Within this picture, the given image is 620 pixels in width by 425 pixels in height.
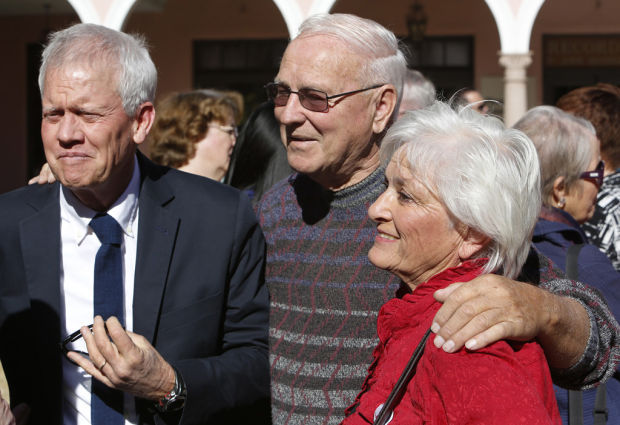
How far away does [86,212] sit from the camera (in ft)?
8.36

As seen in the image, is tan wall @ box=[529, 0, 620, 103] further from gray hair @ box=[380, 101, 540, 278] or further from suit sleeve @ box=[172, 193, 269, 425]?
gray hair @ box=[380, 101, 540, 278]

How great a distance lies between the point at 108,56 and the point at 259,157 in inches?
54.1

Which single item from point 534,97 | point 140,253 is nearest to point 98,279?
point 140,253

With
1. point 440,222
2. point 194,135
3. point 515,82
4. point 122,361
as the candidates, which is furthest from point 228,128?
point 515,82

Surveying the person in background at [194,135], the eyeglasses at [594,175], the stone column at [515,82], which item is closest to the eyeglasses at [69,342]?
the eyeglasses at [594,175]

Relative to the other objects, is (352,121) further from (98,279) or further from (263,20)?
(263,20)

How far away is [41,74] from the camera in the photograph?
2.50 metres

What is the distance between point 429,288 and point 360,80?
0.83 meters

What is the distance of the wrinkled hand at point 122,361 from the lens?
2070 mm

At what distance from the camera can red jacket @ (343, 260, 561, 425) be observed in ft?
5.20

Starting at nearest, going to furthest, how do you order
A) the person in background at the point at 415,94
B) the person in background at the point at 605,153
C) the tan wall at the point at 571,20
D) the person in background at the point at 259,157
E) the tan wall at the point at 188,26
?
1. the person in background at the point at 259,157
2. the person in background at the point at 605,153
3. the person in background at the point at 415,94
4. the tan wall at the point at 571,20
5. the tan wall at the point at 188,26

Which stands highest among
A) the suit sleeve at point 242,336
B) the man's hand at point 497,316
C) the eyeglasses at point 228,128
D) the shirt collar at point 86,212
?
the eyeglasses at point 228,128

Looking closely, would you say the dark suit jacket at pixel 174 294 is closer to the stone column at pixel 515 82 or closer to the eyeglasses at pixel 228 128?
the eyeglasses at pixel 228 128

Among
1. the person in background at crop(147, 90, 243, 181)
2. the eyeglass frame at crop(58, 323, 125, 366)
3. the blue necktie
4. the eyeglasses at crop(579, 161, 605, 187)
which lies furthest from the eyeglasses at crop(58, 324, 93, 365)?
the person in background at crop(147, 90, 243, 181)
